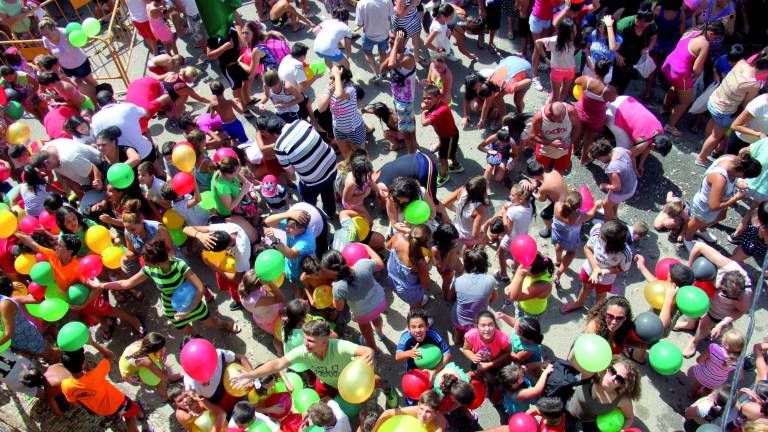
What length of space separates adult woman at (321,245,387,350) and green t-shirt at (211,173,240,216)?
4.97ft

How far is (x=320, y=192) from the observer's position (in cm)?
648

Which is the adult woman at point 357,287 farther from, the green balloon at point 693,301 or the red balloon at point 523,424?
the green balloon at point 693,301

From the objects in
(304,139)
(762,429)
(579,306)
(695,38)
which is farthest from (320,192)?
(695,38)

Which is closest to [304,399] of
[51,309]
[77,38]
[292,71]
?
[51,309]

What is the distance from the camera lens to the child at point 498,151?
662 centimetres

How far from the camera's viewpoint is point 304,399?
471 cm

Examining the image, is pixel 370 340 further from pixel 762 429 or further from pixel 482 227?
pixel 762 429

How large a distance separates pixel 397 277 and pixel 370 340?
719 millimetres

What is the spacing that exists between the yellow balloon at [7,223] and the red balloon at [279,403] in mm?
3288

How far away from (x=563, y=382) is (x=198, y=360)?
281cm

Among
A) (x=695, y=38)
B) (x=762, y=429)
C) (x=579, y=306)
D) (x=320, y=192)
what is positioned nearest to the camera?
(x=762, y=429)

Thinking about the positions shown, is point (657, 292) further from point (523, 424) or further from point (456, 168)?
point (456, 168)

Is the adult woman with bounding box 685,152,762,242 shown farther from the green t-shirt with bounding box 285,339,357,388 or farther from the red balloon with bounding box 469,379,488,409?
the green t-shirt with bounding box 285,339,357,388

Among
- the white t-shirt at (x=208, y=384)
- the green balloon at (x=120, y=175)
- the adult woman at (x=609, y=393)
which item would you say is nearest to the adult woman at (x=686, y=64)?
the adult woman at (x=609, y=393)
